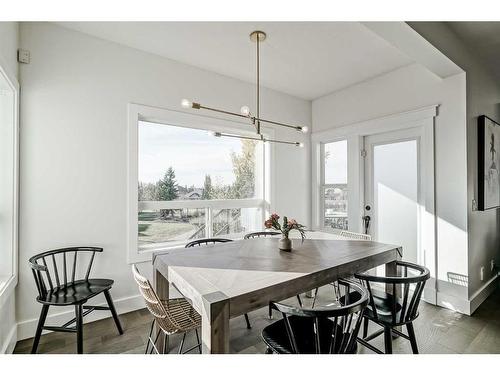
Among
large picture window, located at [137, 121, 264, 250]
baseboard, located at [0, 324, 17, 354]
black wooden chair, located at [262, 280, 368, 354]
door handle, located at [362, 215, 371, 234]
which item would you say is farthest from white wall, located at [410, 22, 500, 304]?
baseboard, located at [0, 324, 17, 354]

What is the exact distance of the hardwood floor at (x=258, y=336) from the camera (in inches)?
82.2

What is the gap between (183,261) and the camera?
6.23 feet

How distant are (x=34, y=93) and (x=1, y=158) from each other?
63 centimetres

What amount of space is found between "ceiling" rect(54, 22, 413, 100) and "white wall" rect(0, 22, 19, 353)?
18.5 inches

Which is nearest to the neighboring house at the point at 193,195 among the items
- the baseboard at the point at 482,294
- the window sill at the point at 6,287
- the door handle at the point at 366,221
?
the window sill at the point at 6,287

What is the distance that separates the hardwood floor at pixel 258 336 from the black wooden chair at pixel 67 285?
0.13m

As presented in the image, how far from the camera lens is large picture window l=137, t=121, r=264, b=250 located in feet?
9.96

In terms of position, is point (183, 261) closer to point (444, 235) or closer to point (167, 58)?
point (167, 58)

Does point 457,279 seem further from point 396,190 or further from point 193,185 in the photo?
point 193,185

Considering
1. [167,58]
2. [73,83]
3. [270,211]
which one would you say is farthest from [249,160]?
[73,83]

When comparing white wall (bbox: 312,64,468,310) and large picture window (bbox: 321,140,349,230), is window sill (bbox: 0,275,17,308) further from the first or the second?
white wall (bbox: 312,64,468,310)

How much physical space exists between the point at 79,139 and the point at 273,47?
7.05ft

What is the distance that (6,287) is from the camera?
194 cm

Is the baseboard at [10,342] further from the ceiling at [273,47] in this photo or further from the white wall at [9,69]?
the ceiling at [273,47]
